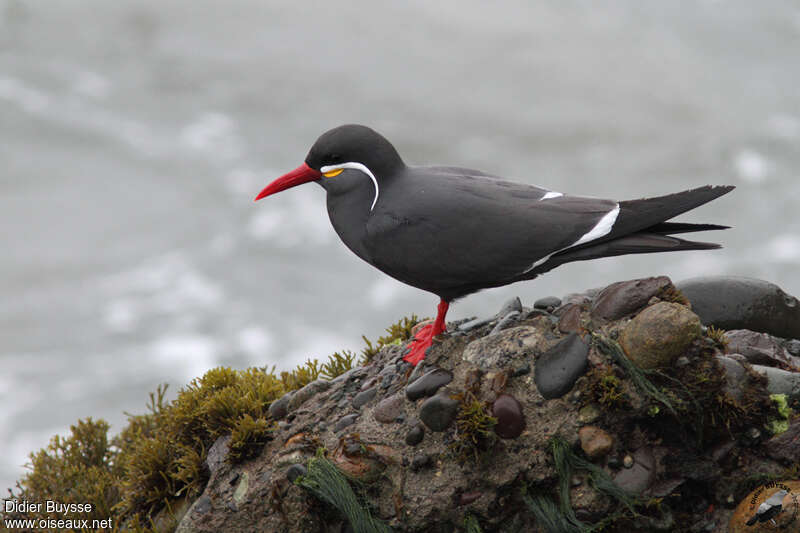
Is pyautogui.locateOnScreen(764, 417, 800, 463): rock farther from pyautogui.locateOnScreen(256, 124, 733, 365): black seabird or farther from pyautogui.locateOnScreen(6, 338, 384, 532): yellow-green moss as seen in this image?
pyautogui.locateOnScreen(6, 338, 384, 532): yellow-green moss

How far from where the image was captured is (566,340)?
4992 millimetres

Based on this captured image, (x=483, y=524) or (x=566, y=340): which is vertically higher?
(x=566, y=340)

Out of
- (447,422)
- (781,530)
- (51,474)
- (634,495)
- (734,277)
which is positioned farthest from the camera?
(51,474)

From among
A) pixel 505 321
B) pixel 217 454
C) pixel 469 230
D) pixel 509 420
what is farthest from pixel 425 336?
pixel 217 454

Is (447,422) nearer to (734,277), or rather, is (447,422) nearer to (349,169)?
(349,169)

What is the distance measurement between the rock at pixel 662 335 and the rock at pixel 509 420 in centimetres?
80

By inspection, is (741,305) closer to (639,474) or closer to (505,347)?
(639,474)

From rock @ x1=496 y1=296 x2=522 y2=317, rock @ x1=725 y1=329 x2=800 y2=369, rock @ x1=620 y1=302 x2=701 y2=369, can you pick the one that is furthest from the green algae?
rock @ x1=725 y1=329 x2=800 y2=369

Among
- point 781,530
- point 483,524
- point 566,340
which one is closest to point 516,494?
point 483,524

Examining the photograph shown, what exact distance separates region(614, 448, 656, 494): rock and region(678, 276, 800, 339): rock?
1628 mm

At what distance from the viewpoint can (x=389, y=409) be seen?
16.9ft

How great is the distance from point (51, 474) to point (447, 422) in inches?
171

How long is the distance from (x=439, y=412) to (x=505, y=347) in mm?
644

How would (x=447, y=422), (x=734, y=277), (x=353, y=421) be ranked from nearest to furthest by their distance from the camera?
(x=447, y=422)
(x=353, y=421)
(x=734, y=277)
